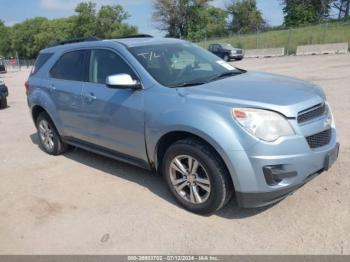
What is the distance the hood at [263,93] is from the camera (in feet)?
12.0

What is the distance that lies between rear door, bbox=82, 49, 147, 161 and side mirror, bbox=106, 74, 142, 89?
0.11m

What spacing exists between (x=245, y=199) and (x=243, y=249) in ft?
1.48

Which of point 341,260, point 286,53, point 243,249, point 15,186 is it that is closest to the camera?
point 341,260

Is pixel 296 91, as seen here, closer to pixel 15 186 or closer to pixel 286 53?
pixel 15 186

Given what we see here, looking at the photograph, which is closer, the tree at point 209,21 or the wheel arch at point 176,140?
the wheel arch at point 176,140

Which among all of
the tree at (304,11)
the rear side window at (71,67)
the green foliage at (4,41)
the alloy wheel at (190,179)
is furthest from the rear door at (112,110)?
the green foliage at (4,41)

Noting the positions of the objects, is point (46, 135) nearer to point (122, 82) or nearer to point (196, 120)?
point (122, 82)

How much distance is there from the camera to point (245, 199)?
3678 mm

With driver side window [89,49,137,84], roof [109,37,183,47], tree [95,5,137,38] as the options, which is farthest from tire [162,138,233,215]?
tree [95,5,137,38]

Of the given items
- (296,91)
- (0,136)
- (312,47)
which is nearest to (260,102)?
(296,91)

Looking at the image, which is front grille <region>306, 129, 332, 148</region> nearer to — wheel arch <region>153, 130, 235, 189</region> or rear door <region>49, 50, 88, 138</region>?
wheel arch <region>153, 130, 235, 189</region>

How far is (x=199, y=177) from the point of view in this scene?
402 cm

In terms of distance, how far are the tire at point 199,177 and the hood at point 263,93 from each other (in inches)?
19.7

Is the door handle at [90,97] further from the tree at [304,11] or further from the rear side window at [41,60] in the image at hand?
the tree at [304,11]
